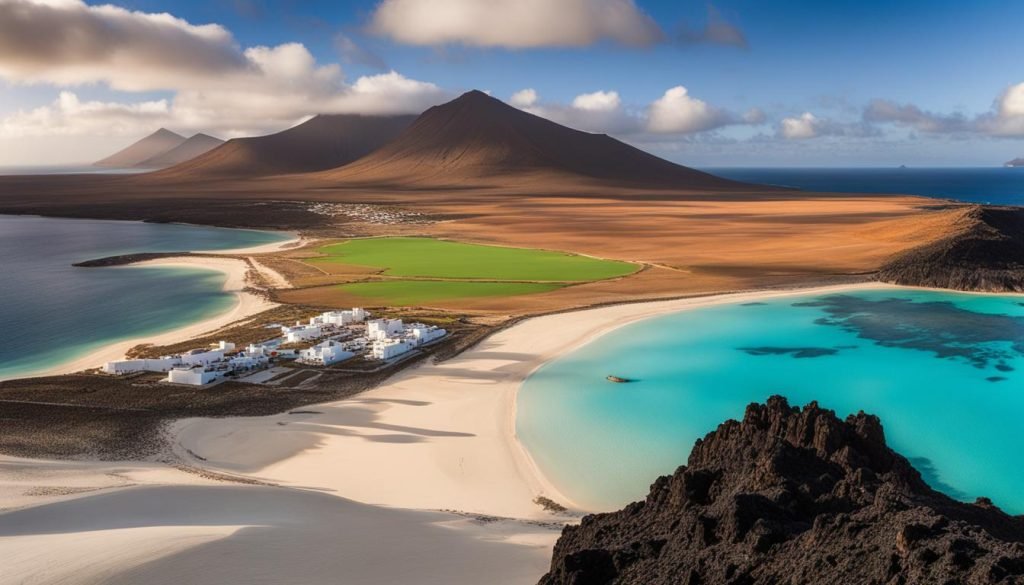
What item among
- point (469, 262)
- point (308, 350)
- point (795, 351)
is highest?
point (469, 262)

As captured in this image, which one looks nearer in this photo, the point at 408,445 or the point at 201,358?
the point at 408,445

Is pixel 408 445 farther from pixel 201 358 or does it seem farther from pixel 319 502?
pixel 201 358

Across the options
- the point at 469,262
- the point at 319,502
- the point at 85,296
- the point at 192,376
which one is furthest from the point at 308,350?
the point at 469,262

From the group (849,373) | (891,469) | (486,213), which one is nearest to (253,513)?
(891,469)

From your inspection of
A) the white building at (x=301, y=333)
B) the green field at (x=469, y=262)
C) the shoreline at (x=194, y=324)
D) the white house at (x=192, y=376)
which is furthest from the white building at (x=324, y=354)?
the green field at (x=469, y=262)

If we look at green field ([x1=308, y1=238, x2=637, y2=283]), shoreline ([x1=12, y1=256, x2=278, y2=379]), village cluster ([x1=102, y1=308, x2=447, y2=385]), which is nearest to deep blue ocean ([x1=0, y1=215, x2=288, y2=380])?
shoreline ([x1=12, y1=256, x2=278, y2=379])

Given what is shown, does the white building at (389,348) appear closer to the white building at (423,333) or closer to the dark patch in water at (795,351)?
the white building at (423,333)
